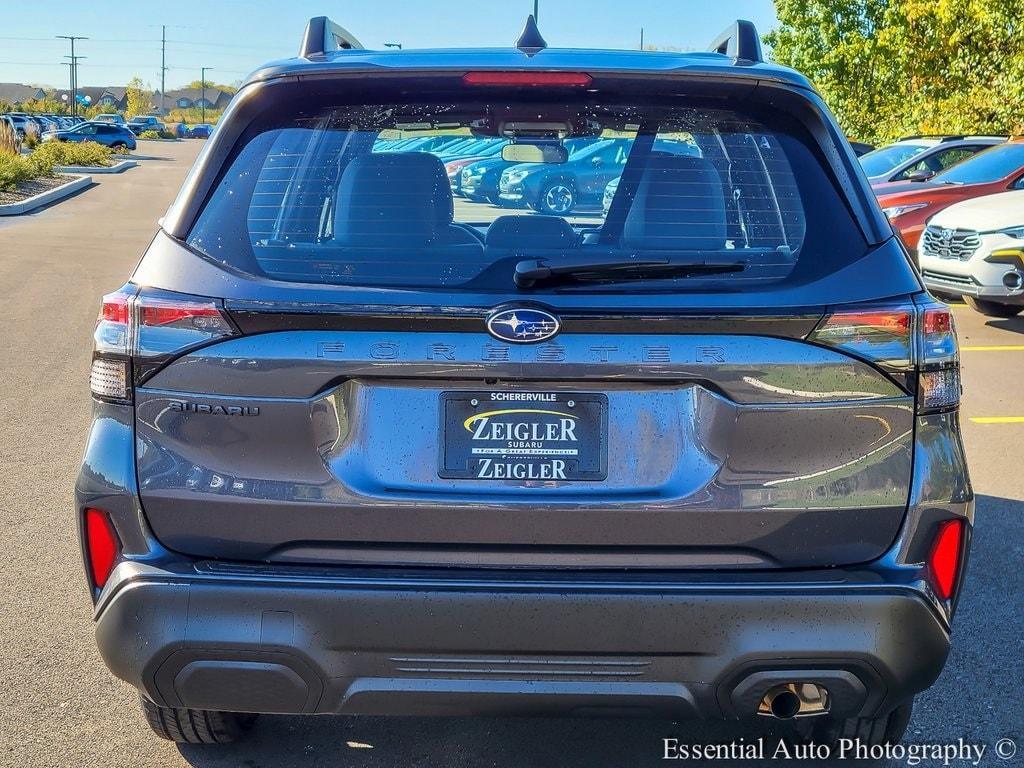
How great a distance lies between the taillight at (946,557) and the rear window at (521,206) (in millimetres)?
656

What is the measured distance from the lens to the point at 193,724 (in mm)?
3307

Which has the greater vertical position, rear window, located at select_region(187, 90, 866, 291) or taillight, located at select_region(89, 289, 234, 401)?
rear window, located at select_region(187, 90, 866, 291)

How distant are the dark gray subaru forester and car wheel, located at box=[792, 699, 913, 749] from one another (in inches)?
17.5

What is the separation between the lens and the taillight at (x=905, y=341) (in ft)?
8.71

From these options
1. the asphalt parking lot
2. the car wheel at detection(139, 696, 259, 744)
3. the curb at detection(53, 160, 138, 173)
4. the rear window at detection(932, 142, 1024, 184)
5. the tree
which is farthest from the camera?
the tree

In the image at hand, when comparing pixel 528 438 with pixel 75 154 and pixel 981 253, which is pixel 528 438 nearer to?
pixel 981 253

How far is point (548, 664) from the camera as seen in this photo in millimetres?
2643

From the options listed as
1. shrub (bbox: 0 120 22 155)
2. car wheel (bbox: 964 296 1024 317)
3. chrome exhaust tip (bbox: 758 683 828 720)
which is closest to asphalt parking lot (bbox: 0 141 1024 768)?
chrome exhaust tip (bbox: 758 683 828 720)

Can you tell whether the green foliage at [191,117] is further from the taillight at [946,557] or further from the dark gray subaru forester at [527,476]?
the taillight at [946,557]

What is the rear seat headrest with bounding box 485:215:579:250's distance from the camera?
2760 millimetres

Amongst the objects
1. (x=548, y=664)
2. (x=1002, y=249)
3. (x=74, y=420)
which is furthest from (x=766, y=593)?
(x=1002, y=249)

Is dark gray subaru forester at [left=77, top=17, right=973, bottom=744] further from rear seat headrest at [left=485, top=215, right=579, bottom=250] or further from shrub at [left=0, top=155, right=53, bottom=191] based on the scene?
shrub at [left=0, top=155, right=53, bottom=191]

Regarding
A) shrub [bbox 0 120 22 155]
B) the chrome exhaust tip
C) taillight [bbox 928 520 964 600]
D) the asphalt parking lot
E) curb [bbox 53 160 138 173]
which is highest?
taillight [bbox 928 520 964 600]

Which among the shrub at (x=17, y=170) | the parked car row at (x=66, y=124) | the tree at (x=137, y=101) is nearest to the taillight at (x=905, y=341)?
the shrub at (x=17, y=170)
